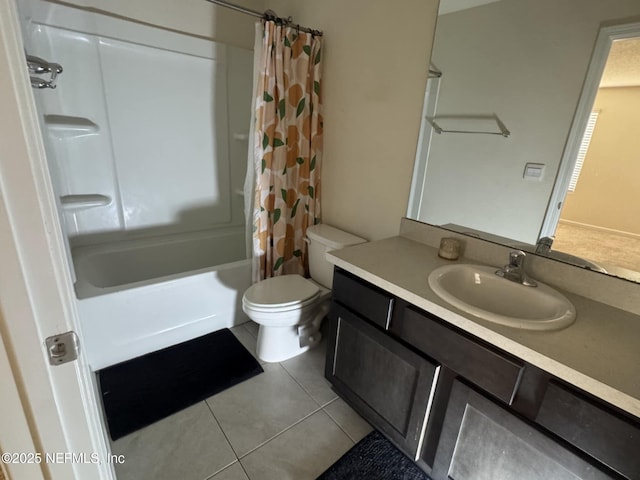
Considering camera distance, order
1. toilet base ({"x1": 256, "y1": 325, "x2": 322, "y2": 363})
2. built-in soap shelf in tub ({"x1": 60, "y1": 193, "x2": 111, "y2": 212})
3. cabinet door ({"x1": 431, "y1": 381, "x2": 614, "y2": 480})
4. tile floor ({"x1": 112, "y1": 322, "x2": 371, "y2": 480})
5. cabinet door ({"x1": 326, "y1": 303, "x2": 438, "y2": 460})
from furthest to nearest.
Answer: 1. built-in soap shelf in tub ({"x1": 60, "y1": 193, "x2": 111, "y2": 212})
2. toilet base ({"x1": 256, "y1": 325, "x2": 322, "y2": 363})
3. tile floor ({"x1": 112, "y1": 322, "x2": 371, "y2": 480})
4. cabinet door ({"x1": 326, "y1": 303, "x2": 438, "y2": 460})
5. cabinet door ({"x1": 431, "y1": 381, "x2": 614, "y2": 480})

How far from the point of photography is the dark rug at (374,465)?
1288 mm

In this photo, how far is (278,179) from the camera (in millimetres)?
2080

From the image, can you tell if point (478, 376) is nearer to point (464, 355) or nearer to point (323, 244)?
point (464, 355)

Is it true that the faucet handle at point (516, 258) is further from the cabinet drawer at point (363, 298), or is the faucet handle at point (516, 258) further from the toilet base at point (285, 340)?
the toilet base at point (285, 340)

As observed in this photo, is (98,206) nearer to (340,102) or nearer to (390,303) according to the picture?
(340,102)

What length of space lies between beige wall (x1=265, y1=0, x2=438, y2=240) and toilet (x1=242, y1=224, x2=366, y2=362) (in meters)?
0.25

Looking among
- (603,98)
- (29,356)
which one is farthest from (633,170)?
(29,356)

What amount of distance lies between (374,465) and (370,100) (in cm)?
187

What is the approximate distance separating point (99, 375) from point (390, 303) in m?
1.65

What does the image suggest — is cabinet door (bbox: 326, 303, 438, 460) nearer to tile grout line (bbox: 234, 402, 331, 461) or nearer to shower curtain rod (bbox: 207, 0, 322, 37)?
tile grout line (bbox: 234, 402, 331, 461)

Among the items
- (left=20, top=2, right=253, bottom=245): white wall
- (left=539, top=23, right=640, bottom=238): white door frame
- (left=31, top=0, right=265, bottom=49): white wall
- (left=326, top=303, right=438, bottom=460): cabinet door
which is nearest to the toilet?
(left=326, top=303, right=438, bottom=460): cabinet door

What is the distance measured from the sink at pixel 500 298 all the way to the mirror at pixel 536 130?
8.6 inches

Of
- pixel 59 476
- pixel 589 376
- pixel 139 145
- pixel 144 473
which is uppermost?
pixel 139 145

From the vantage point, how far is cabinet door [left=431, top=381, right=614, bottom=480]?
0.83 meters
